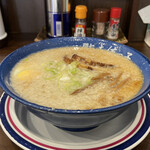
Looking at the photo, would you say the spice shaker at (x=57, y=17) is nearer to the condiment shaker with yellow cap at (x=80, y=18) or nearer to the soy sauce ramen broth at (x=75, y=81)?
the condiment shaker with yellow cap at (x=80, y=18)

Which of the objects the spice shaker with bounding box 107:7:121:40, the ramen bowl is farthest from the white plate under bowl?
the spice shaker with bounding box 107:7:121:40

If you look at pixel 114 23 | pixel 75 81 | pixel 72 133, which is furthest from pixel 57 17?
pixel 72 133

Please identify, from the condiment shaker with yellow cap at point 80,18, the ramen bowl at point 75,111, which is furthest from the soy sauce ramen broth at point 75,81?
the condiment shaker with yellow cap at point 80,18

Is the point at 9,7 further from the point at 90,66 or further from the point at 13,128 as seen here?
the point at 13,128

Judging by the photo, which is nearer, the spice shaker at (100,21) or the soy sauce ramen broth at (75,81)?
the soy sauce ramen broth at (75,81)

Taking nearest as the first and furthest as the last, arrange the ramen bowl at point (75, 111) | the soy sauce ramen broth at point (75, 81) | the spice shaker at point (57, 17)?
the ramen bowl at point (75, 111) < the soy sauce ramen broth at point (75, 81) < the spice shaker at point (57, 17)

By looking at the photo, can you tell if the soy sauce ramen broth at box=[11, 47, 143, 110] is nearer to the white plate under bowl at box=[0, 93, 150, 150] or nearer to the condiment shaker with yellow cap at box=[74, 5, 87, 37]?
the white plate under bowl at box=[0, 93, 150, 150]
